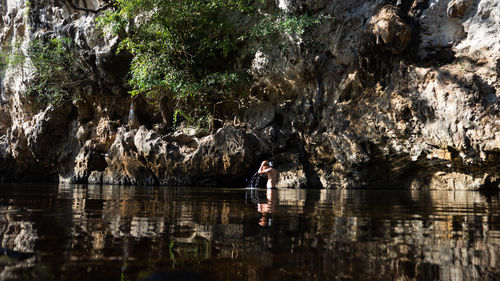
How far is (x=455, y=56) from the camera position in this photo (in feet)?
33.4

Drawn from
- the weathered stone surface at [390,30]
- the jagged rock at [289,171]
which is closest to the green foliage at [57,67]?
A: the jagged rock at [289,171]

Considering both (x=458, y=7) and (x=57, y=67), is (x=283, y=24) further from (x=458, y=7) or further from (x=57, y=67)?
(x=57, y=67)

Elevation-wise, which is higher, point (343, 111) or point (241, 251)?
point (343, 111)

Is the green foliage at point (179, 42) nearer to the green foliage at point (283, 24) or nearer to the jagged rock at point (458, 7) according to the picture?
the green foliage at point (283, 24)

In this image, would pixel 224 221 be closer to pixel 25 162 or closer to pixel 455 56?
pixel 455 56

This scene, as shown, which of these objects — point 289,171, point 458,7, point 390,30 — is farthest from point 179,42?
point 458,7

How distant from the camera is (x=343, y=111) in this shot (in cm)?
1195

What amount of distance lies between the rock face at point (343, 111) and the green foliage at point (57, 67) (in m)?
0.60

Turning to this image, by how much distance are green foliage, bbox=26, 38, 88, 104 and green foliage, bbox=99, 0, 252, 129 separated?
3459 mm

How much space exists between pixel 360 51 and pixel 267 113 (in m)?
4.46

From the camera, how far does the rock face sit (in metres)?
9.60

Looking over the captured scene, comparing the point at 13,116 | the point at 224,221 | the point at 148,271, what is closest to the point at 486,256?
the point at 148,271

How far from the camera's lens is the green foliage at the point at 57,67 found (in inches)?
627

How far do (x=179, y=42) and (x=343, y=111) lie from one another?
7.18 m
